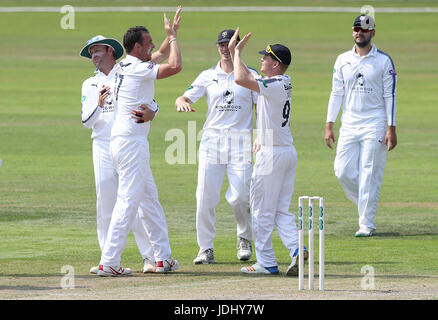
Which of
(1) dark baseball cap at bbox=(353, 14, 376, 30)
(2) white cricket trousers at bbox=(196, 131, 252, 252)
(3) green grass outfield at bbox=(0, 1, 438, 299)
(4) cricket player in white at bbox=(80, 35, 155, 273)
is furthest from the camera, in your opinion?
(1) dark baseball cap at bbox=(353, 14, 376, 30)

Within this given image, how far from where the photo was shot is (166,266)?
10.7m

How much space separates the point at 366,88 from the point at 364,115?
1.06 feet

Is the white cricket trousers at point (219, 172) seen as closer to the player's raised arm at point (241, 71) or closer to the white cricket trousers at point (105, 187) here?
the white cricket trousers at point (105, 187)

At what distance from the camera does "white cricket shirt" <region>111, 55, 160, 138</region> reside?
1051 centimetres

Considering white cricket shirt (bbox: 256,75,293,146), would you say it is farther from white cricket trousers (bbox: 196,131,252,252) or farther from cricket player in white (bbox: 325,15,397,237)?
cricket player in white (bbox: 325,15,397,237)

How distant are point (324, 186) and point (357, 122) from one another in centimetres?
407

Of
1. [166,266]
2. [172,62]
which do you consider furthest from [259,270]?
[172,62]

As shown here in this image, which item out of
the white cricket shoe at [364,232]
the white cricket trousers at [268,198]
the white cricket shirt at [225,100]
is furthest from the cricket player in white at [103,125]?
the white cricket shoe at [364,232]

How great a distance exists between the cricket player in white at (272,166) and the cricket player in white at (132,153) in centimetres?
80

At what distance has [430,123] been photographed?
27.1m

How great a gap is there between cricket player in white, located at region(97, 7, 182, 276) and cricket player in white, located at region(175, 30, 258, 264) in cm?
88

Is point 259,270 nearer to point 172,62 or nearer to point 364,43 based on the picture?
point 172,62

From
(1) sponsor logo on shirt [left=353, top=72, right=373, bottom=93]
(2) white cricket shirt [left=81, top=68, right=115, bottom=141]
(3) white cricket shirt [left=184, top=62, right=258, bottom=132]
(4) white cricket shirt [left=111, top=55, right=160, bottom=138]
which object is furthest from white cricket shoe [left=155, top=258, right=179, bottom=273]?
(1) sponsor logo on shirt [left=353, top=72, right=373, bottom=93]

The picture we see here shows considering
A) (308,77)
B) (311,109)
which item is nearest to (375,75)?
(311,109)
